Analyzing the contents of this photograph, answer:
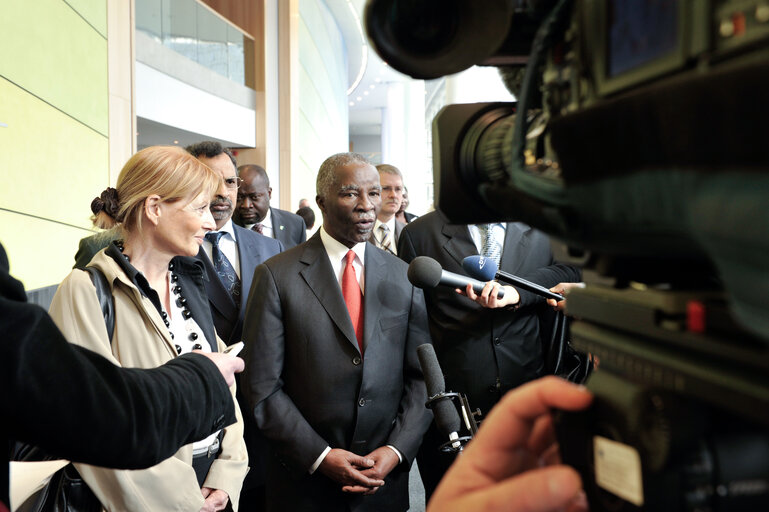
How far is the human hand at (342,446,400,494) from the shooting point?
A: 88.1 inches

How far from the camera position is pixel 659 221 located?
0.47m

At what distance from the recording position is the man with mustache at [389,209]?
4.77m

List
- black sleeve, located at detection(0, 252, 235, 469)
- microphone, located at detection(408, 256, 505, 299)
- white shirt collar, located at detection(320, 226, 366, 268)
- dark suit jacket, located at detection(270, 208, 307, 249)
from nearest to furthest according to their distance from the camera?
1. black sleeve, located at detection(0, 252, 235, 469)
2. microphone, located at detection(408, 256, 505, 299)
3. white shirt collar, located at detection(320, 226, 366, 268)
4. dark suit jacket, located at detection(270, 208, 307, 249)

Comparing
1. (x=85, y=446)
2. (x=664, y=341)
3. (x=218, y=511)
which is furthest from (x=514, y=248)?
(x=664, y=341)

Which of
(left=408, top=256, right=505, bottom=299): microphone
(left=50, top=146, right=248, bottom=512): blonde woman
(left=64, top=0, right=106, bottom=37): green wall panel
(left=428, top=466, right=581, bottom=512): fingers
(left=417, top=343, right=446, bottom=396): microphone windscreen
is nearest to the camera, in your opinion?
(left=428, top=466, right=581, bottom=512): fingers

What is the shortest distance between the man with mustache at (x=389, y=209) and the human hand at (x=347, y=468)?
2.38m

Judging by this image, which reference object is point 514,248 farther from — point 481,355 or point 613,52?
point 613,52

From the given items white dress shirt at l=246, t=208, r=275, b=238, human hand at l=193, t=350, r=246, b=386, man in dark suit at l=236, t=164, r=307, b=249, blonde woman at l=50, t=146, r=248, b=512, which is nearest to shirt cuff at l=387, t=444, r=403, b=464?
blonde woman at l=50, t=146, r=248, b=512

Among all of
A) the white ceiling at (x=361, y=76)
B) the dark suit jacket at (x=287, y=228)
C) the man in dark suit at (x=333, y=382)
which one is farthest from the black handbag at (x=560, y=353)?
the white ceiling at (x=361, y=76)

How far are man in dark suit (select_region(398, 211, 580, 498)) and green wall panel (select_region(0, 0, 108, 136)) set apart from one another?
271cm

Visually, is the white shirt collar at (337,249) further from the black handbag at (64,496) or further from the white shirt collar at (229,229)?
A: the black handbag at (64,496)

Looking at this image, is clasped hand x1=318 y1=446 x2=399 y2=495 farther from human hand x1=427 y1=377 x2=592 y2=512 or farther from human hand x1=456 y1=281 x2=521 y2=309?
human hand x1=427 y1=377 x2=592 y2=512

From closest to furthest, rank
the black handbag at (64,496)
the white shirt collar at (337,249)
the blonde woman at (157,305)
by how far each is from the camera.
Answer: the black handbag at (64,496) < the blonde woman at (157,305) < the white shirt collar at (337,249)

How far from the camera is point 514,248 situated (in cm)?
265
